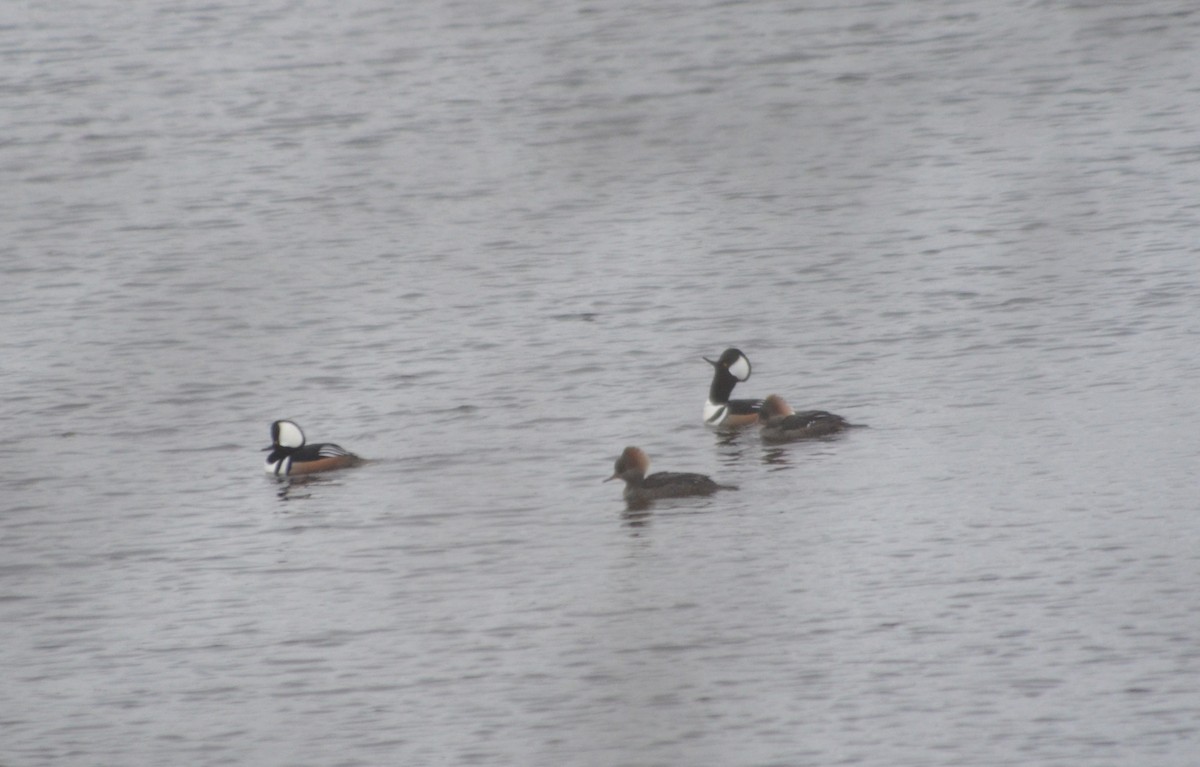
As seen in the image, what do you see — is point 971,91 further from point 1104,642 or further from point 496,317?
point 1104,642

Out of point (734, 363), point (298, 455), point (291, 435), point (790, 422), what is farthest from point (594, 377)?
point (298, 455)

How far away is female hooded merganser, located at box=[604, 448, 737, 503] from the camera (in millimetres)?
11859

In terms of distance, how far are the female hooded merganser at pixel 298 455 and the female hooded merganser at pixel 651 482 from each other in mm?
2002

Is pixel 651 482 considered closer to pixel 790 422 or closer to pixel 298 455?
pixel 790 422

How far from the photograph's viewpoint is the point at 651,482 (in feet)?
38.9

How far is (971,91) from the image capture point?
72.6 ft

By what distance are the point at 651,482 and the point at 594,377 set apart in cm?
311

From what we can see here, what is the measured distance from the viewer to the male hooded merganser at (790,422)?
512 inches

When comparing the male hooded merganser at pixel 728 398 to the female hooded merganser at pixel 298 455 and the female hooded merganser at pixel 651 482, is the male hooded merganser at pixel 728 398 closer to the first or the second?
the female hooded merganser at pixel 651 482

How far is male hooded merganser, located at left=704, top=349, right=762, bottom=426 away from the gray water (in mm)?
367

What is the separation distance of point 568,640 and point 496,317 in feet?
24.2

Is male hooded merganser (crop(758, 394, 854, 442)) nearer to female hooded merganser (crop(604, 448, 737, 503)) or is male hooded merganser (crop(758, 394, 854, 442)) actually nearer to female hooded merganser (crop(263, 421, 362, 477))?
female hooded merganser (crop(604, 448, 737, 503))

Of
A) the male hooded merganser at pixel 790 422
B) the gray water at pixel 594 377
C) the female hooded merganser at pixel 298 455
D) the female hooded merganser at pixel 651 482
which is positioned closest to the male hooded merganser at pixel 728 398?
the male hooded merganser at pixel 790 422

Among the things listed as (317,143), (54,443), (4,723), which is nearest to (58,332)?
(54,443)
